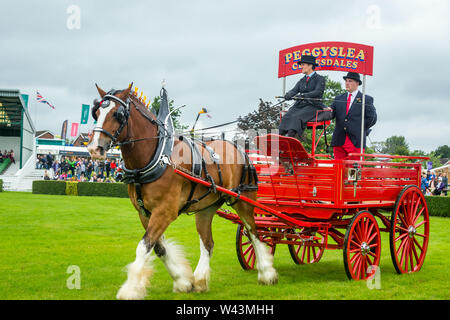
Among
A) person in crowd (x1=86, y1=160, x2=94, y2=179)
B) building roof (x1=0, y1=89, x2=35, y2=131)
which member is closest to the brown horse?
person in crowd (x1=86, y1=160, x2=94, y2=179)

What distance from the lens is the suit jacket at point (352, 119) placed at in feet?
26.6

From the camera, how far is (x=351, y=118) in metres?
8.12

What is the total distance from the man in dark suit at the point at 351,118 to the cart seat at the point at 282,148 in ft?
4.70

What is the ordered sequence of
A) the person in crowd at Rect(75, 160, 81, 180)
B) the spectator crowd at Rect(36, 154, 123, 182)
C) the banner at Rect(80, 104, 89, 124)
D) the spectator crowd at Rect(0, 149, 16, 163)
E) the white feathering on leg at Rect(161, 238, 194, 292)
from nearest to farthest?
1. the white feathering on leg at Rect(161, 238, 194, 292)
2. the spectator crowd at Rect(36, 154, 123, 182)
3. the banner at Rect(80, 104, 89, 124)
4. the person in crowd at Rect(75, 160, 81, 180)
5. the spectator crowd at Rect(0, 149, 16, 163)

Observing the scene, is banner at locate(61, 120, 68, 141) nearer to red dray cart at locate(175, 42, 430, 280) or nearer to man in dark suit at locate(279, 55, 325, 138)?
red dray cart at locate(175, 42, 430, 280)

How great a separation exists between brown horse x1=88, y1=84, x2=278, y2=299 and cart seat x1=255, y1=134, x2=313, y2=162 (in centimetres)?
62

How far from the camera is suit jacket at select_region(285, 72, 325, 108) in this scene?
7.64 m

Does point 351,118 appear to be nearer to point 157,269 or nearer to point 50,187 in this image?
point 157,269

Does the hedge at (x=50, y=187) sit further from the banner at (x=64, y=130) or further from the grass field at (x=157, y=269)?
the banner at (x=64, y=130)

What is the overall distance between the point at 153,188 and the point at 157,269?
307 cm

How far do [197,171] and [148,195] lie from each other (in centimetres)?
79

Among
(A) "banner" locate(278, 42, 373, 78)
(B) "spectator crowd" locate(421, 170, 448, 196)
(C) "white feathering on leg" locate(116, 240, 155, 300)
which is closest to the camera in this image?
(C) "white feathering on leg" locate(116, 240, 155, 300)

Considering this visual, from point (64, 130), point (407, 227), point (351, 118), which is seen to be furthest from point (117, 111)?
point (64, 130)
